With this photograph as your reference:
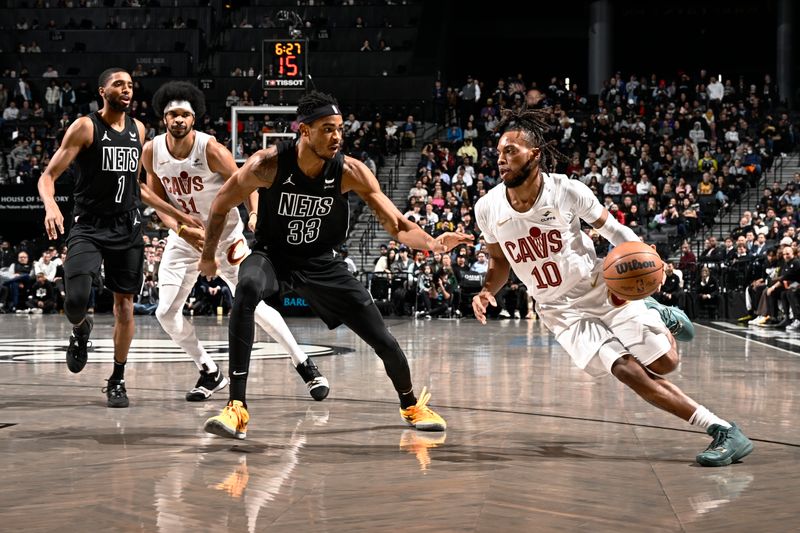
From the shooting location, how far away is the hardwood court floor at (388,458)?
3297mm

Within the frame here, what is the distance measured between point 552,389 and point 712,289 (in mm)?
11534

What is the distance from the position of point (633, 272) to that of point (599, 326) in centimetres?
35

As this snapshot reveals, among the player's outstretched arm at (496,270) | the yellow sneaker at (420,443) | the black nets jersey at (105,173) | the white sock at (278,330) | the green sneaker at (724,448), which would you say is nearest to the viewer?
the green sneaker at (724,448)

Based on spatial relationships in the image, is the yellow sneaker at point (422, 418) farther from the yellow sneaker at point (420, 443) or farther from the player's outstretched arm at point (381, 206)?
the player's outstretched arm at point (381, 206)

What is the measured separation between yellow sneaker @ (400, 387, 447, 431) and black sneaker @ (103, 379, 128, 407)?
5.74 feet

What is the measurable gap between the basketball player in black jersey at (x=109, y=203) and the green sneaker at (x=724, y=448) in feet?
11.1

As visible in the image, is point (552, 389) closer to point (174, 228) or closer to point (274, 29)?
point (174, 228)

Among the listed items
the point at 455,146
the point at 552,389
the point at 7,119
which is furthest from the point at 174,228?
the point at 7,119

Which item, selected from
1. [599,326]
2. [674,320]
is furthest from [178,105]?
[674,320]

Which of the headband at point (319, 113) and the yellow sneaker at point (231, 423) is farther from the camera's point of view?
the headband at point (319, 113)

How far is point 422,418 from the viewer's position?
5.17 m

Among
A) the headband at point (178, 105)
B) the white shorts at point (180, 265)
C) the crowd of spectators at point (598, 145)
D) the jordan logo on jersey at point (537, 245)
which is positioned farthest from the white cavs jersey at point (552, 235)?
the crowd of spectators at point (598, 145)

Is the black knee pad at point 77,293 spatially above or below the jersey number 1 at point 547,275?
below

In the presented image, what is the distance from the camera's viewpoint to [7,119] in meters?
27.6
